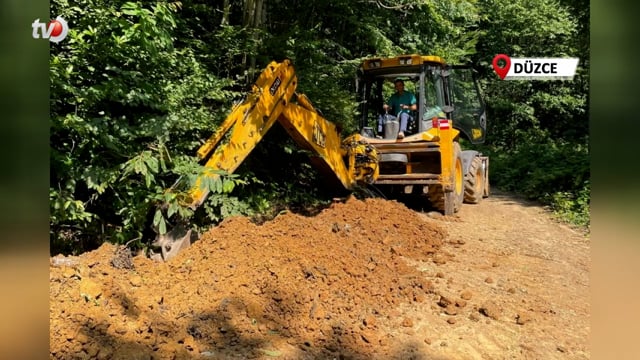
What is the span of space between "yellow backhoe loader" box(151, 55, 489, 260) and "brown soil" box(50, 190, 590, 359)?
995mm

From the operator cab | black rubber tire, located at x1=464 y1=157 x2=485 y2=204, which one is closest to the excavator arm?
the operator cab

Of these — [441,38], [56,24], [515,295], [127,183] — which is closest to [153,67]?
[127,183]

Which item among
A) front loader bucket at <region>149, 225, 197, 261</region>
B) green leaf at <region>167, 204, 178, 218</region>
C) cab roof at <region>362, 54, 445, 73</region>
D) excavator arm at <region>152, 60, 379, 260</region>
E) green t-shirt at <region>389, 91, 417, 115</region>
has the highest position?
cab roof at <region>362, 54, 445, 73</region>

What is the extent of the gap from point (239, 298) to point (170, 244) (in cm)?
131

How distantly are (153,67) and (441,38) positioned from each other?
976 cm

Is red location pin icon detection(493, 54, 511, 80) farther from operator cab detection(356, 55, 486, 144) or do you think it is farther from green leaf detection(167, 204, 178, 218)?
green leaf detection(167, 204, 178, 218)

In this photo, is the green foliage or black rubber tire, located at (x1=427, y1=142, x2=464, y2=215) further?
black rubber tire, located at (x1=427, y1=142, x2=464, y2=215)

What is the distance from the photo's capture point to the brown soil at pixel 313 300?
3322 mm

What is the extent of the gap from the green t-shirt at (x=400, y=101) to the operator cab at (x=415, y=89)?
76 millimetres

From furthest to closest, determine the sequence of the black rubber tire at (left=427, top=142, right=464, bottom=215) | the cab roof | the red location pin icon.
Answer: the black rubber tire at (left=427, top=142, right=464, bottom=215), the cab roof, the red location pin icon

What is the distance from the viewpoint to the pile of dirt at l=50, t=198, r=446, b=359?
322cm

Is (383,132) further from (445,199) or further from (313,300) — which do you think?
(313,300)

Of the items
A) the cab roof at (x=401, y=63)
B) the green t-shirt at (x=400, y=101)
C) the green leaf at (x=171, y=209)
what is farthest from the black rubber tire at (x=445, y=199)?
the green leaf at (x=171, y=209)

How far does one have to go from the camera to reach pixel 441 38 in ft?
44.1
